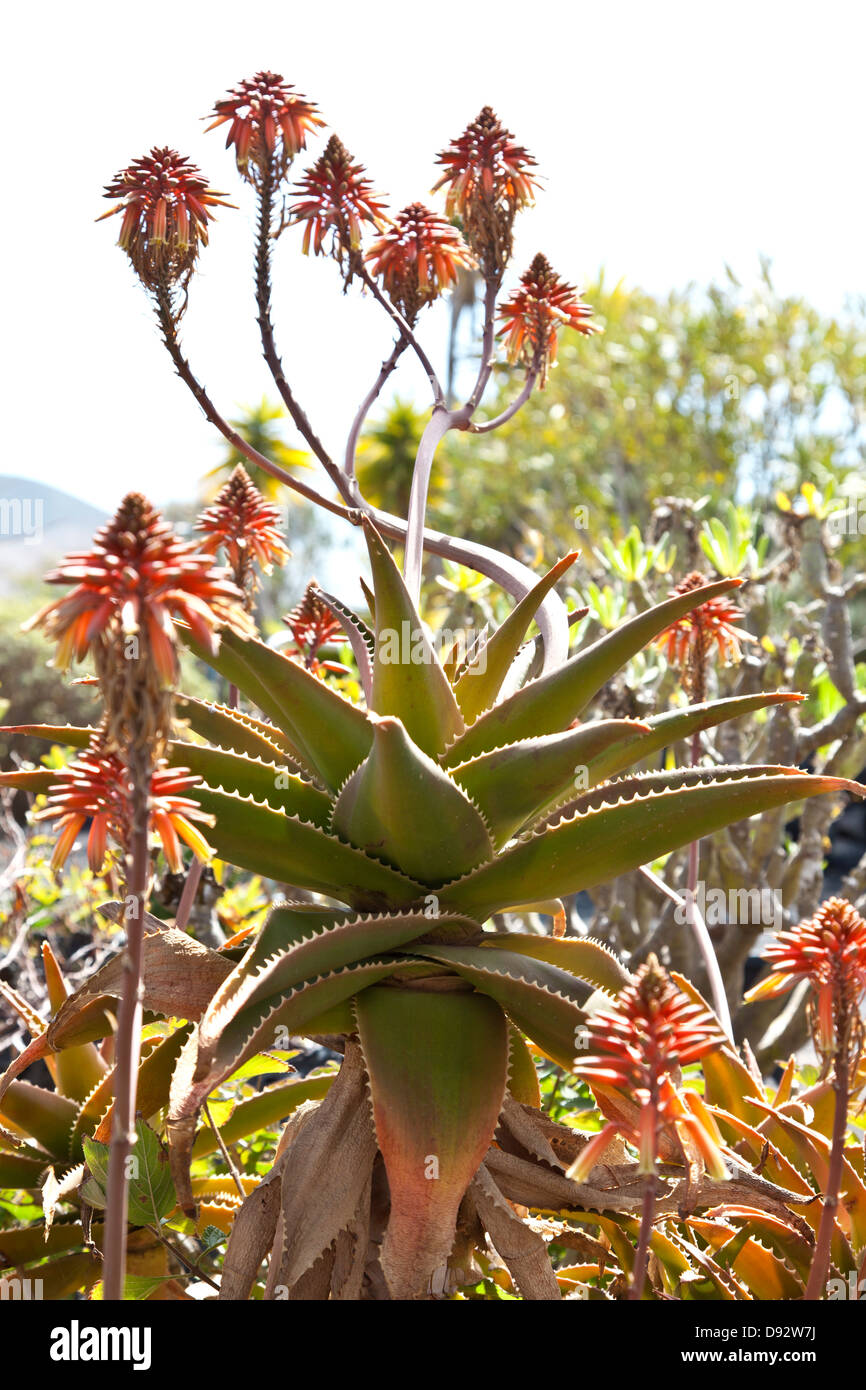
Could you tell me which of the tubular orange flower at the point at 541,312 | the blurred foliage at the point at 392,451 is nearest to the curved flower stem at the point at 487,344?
the tubular orange flower at the point at 541,312

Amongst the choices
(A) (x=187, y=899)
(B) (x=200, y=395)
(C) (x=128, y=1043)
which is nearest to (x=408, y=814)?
(C) (x=128, y=1043)

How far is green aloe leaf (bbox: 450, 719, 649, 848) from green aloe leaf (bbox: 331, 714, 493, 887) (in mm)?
72

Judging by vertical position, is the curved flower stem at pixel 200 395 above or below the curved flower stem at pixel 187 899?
above

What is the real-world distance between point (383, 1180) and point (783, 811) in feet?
9.94

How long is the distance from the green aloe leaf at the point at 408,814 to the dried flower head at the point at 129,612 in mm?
471

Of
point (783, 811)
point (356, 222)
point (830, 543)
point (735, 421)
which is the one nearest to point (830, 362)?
point (735, 421)

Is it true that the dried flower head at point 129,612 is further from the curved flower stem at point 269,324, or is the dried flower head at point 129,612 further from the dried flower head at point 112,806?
the curved flower stem at point 269,324

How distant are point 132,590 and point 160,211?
142cm

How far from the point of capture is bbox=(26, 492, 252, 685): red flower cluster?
130cm

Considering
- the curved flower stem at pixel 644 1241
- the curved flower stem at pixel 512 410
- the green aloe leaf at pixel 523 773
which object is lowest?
the curved flower stem at pixel 644 1241

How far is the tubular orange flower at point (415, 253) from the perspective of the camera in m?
2.72

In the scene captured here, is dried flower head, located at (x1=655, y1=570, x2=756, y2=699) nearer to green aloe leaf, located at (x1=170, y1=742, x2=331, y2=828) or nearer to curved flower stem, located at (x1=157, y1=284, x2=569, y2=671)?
curved flower stem, located at (x1=157, y1=284, x2=569, y2=671)

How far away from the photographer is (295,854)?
6.48ft
